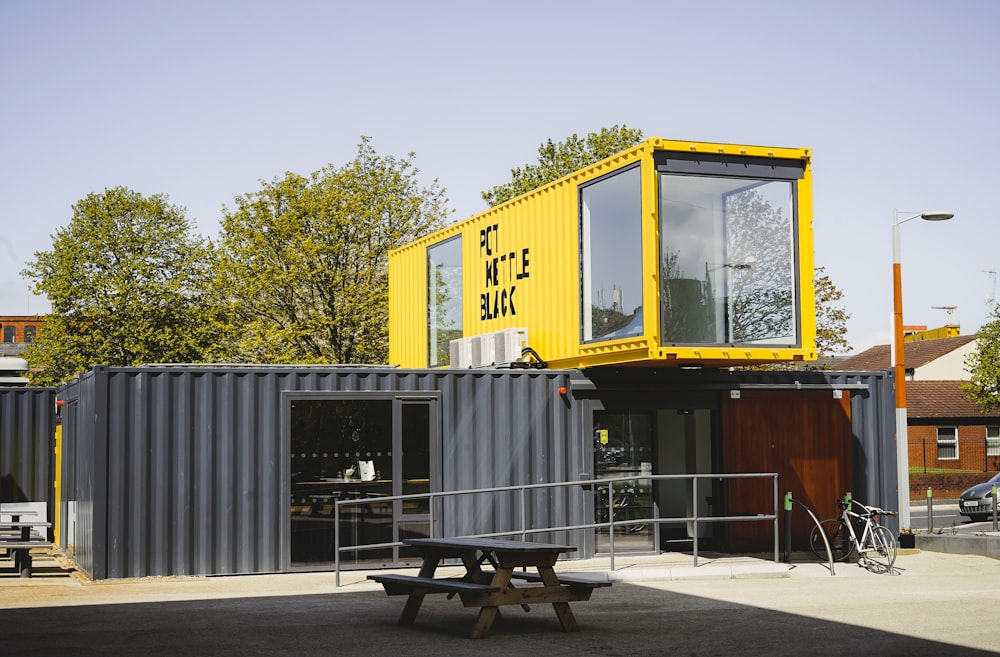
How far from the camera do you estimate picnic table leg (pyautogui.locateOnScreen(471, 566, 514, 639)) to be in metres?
11.2

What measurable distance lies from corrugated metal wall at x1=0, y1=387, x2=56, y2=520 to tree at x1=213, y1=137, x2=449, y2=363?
66.6 ft

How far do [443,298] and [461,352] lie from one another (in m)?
2.52

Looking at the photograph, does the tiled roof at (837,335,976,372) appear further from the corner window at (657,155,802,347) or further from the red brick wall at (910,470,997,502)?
the corner window at (657,155,802,347)

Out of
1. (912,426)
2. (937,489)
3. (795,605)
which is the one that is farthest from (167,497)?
(912,426)

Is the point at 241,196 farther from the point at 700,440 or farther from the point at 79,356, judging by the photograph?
the point at 700,440

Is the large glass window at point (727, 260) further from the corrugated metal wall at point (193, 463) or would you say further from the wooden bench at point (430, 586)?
the wooden bench at point (430, 586)

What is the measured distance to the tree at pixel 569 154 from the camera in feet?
135

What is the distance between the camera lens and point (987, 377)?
46000 mm

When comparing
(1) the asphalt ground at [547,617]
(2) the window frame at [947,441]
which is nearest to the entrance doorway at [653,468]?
(1) the asphalt ground at [547,617]

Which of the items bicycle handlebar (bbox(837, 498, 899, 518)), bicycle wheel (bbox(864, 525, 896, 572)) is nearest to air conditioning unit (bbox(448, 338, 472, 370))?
bicycle handlebar (bbox(837, 498, 899, 518))

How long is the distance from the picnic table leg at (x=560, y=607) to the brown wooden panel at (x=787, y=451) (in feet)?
25.6

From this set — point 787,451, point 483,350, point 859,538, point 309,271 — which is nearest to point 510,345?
point 483,350

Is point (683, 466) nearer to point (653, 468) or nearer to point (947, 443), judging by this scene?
point (653, 468)

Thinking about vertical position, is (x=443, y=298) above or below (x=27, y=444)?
above
